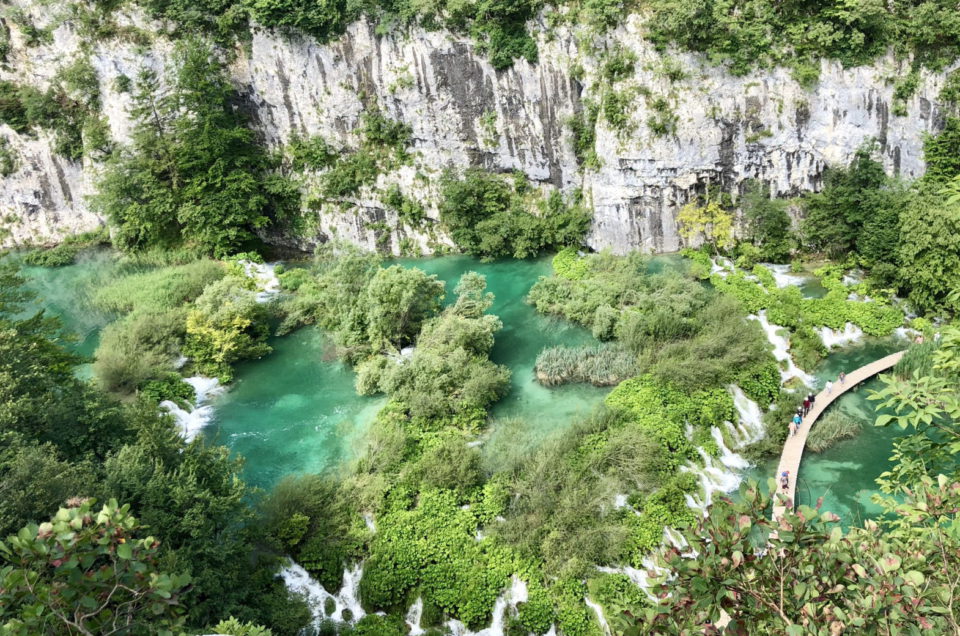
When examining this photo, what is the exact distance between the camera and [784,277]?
24.8m

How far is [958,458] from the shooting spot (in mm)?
16141

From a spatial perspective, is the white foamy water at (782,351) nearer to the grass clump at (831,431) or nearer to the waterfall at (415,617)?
the grass clump at (831,431)

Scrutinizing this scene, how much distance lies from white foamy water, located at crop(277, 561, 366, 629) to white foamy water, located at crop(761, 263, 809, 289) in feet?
63.8

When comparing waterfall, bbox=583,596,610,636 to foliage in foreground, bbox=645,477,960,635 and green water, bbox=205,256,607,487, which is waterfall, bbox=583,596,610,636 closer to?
green water, bbox=205,256,607,487

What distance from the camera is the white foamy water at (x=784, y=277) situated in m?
24.3

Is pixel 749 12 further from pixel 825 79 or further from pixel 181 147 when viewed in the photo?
pixel 181 147

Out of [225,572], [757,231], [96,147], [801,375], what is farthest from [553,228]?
[96,147]

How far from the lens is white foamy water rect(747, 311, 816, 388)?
773 inches

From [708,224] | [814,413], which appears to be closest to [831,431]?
[814,413]

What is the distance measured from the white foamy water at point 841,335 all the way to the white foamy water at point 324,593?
Result: 17.1 m

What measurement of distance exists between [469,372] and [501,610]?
7911 millimetres

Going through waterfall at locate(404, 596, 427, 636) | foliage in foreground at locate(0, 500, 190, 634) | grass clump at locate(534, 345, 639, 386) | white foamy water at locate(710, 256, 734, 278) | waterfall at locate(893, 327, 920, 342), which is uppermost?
foliage in foreground at locate(0, 500, 190, 634)

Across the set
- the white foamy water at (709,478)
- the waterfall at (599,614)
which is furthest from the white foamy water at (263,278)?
the waterfall at (599,614)

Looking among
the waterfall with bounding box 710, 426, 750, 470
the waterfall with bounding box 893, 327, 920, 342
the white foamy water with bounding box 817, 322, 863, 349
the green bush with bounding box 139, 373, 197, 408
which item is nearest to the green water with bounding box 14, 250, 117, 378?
the green bush with bounding box 139, 373, 197, 408
